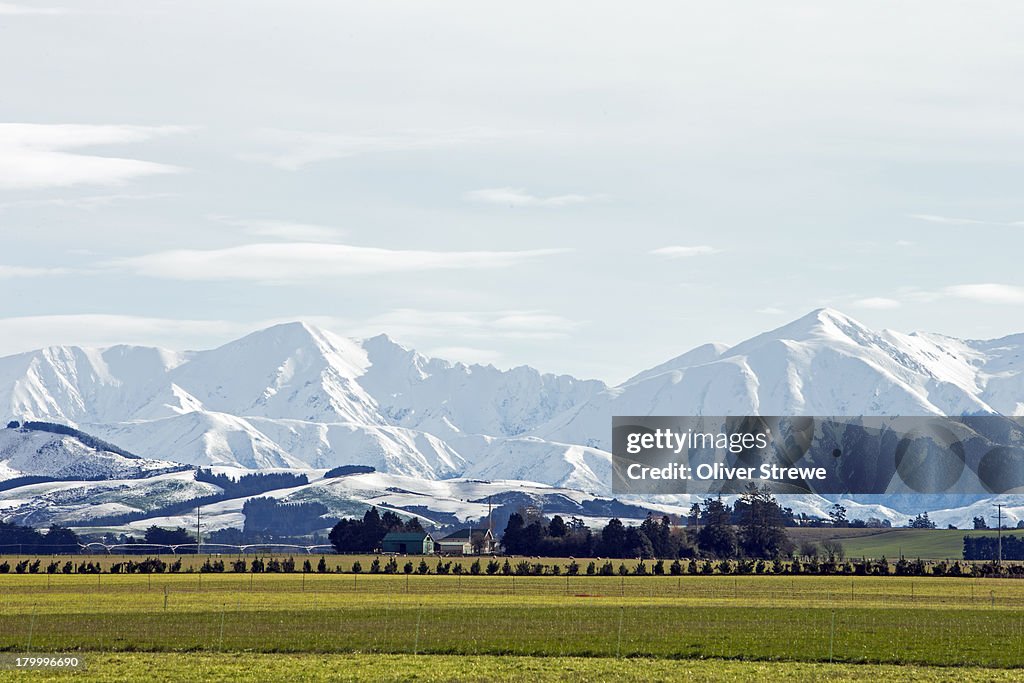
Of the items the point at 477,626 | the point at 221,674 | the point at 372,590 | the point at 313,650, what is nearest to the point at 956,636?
the point at 477,626

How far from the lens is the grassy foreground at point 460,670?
58.2m

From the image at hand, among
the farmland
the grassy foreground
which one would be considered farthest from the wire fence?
the grassy foreground

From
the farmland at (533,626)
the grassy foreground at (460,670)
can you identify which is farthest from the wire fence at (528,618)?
the grassy foreground at (460,670)

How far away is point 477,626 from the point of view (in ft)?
272

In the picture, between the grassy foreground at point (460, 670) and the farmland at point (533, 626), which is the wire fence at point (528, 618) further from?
the grassy foreground at point (460, 670)

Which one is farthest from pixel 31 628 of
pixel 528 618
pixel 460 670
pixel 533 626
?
pixel 528 618

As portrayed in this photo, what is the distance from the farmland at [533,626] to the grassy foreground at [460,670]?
180mm

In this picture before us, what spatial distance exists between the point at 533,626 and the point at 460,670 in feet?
76.5

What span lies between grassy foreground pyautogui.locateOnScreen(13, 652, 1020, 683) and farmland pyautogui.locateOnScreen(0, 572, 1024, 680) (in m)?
0.18

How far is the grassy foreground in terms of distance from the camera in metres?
58.2

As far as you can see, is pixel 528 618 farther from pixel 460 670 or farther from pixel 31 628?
pixel 460 670

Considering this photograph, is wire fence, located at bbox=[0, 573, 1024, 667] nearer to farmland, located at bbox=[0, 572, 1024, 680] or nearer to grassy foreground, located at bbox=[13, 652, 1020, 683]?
farmland, located at bbox=[0, 572, 1024, 680]

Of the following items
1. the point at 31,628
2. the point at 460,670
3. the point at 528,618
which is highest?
the point at 528,618

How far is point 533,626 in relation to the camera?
83750mm
